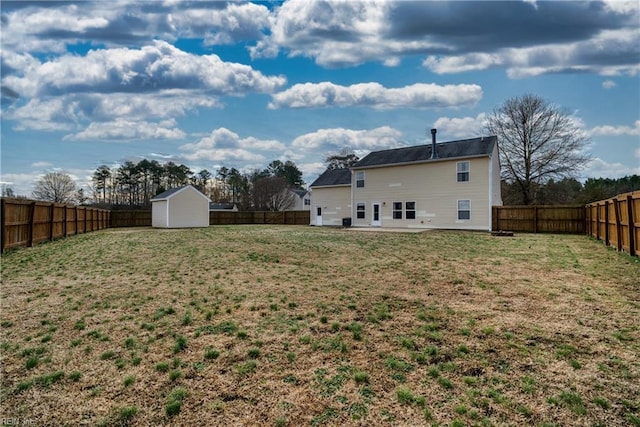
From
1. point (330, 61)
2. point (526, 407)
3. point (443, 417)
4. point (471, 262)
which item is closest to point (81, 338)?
point (443, 417)

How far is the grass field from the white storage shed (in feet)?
71.3

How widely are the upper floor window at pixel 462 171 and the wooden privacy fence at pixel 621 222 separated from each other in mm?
8028

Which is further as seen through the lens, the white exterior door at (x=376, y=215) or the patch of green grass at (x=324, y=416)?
the white exterior door at (x=376, y=215)

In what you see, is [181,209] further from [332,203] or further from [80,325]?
[80,325]

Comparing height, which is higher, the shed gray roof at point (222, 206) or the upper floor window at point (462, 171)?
the upper floor window at point (462, 171)

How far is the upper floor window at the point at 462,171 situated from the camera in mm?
20328

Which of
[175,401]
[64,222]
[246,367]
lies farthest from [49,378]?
[64,222]

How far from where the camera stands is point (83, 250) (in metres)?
10.9

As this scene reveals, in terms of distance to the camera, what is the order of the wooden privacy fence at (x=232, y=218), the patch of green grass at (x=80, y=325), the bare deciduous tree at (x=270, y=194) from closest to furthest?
1. the patch of green grass at (x=80, y=325)
2. the wooden privacy fence at (x=232, y=218)
3. the bare deciduous tree at (x=270, y=194)

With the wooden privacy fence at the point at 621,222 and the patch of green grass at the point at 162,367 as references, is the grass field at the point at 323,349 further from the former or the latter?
the wooden privacy fence at the point at 621,222

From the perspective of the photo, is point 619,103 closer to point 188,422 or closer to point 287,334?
point 287,334

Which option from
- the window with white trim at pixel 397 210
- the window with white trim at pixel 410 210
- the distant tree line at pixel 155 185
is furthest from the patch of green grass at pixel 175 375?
the distant tree line at pixel 155 185

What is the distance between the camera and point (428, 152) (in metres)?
22.5

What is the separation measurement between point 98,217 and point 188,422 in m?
25.8
